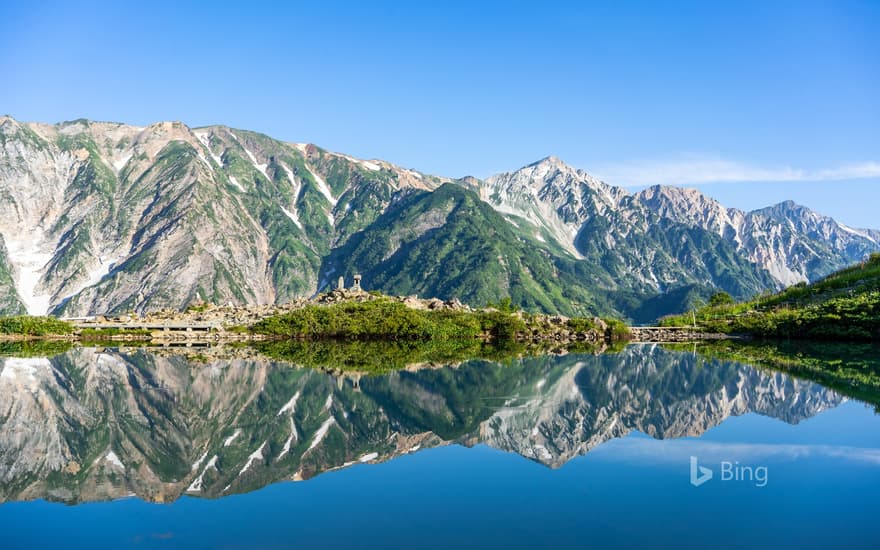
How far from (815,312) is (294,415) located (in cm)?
8902

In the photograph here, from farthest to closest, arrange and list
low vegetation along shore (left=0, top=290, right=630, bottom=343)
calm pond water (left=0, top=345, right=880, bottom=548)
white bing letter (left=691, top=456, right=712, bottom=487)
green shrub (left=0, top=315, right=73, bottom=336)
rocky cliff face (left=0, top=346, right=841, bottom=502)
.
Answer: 1. green shrub (left=0, top=315, right=73, bottom=336)
2. low vegetation along shore (left=0, top=290, right=630, bottom=343)
3. rocky cliff face (left=0, top=346, right=841, bottom=502)
4. white bing letter (left=691, top=456, right=712, bottom=487)
5. calm pond water (left=0, top=345, right=880, bottom=548)

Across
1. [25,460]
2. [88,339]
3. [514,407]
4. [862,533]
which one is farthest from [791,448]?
[88,339]

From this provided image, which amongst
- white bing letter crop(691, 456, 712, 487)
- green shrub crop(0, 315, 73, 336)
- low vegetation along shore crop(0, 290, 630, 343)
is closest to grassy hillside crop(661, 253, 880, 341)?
low vegetation along shore crop(0, 290, 630, 343)

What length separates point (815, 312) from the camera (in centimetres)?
10331

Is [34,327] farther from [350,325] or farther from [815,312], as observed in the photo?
[815,312]

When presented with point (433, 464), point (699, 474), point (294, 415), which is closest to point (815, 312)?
point (294, 415)

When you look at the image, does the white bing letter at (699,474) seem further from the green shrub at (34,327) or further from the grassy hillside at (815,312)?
the green shrub at (34,327)

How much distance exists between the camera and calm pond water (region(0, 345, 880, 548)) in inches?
715

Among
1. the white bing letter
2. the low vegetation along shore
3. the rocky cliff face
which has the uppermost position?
the white bing letter

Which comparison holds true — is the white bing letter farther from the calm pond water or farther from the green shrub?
the green shrub

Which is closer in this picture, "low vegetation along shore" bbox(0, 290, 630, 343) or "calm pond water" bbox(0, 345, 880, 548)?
"calm pond water" bbox(0, 345, 880, 548)

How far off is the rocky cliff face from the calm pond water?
0.17 meters

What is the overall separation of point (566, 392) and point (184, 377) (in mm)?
25854

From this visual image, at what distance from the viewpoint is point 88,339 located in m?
98.3
